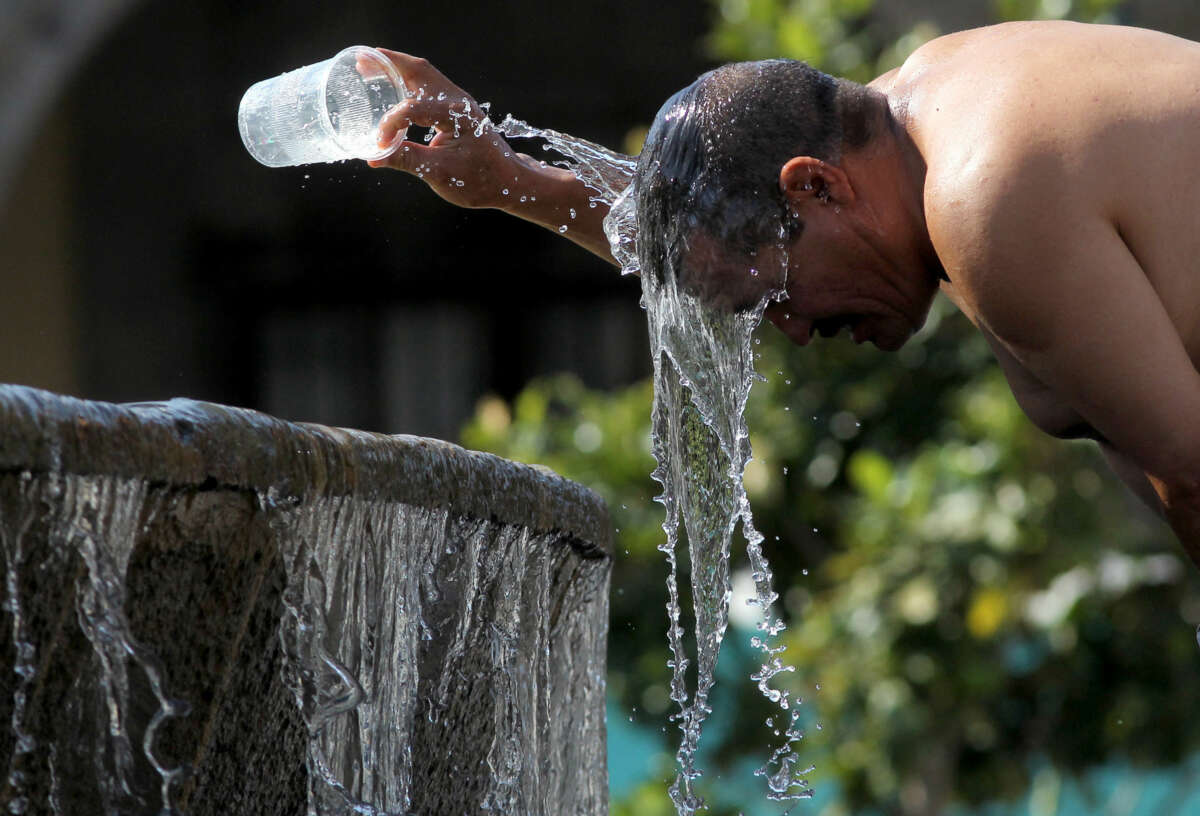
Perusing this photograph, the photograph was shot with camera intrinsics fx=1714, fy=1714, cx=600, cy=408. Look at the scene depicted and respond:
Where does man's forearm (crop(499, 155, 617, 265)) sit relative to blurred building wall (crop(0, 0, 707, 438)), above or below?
below

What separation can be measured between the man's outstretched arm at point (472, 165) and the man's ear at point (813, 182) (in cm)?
64

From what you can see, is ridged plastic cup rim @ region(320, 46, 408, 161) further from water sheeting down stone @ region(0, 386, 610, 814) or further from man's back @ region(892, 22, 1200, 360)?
man's back @ region(892, 22, 1200, 360)

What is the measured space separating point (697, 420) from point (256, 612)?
127 centimetres

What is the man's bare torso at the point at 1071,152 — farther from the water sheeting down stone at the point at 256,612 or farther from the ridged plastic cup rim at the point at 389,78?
the ridged plastic cup rim at the point at 389,78

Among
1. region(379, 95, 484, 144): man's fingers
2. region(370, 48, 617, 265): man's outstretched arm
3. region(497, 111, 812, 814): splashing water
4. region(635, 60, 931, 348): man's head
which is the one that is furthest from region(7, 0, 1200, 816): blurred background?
region(635, 60, 931, 348): man's head

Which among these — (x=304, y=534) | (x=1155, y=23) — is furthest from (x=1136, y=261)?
(x=1155, y=23)

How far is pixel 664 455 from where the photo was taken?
303cm

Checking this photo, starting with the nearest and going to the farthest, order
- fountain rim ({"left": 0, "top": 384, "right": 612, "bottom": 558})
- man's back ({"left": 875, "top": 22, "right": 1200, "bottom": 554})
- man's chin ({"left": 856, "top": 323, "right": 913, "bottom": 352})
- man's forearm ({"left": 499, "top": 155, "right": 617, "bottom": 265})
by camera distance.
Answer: fountain rim ({"left": 0, "top": 384, "right": 612, "bottom": 558}), man's back ({"left": 875, "top": 22, "right": 1200, "bottom": 554}), man's chin ({"left": 856, "top": 323, "right": 913, "bottom": 352}), man's forearm ({"left": 499, "top": 155, "right": 617, "bottom": 265})

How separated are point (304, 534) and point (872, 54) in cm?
406

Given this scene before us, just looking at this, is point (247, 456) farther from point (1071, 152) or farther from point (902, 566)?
point (902, 566)

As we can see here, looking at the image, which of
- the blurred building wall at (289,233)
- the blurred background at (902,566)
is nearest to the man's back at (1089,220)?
the blurred background at (902,566)

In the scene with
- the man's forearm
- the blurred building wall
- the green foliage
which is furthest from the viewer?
the blurred building wall

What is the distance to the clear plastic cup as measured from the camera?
2.61m

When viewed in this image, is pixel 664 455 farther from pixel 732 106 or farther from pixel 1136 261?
pixel 1136 261
